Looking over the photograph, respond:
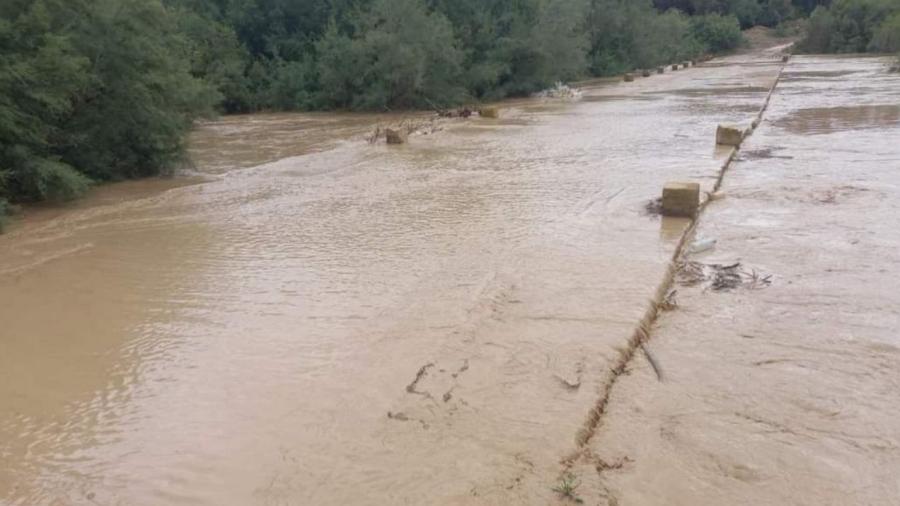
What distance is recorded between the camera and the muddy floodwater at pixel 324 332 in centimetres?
487

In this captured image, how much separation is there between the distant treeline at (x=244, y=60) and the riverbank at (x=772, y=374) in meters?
10.3

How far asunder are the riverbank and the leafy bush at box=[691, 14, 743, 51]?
7953 cm

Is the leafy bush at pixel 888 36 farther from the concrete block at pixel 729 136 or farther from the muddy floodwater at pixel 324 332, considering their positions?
the muddy floodwater at pixel 324 332

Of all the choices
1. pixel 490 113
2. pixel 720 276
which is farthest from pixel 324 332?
pixel 490 113

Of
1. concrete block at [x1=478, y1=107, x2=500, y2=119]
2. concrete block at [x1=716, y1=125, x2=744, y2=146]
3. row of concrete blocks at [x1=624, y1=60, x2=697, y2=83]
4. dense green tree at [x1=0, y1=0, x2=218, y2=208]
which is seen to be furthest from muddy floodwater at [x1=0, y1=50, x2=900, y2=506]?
row of concrete blocks at [x1=624, y1=60, x2=697, y2=83]

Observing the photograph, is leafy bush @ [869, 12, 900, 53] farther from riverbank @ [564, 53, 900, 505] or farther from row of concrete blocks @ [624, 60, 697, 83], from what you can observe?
riverbank @ [564, 53, 900, 505]

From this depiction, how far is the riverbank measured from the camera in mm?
4590

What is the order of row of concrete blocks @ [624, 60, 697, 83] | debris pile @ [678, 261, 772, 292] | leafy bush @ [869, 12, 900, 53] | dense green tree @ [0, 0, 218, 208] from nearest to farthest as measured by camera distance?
debris pile @ [678, 261, 772, 292]
dense green tree @ [0, 0, 218, 208]
row of concrete blocks @ [624, 60, 697, 83]
leafy bush @ [869, 12, 900, 53]

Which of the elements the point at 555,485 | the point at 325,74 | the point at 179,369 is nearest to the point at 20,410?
the point at 179,369

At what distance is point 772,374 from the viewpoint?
19.2ft

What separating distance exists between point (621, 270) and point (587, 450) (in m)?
3.68

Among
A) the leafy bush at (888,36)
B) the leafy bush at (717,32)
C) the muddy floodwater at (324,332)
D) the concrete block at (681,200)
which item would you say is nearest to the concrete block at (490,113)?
the muddy floodwater at (324,332)

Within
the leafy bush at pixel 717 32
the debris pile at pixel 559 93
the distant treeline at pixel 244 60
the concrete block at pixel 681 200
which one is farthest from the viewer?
the leafy bush at pixel 717 32

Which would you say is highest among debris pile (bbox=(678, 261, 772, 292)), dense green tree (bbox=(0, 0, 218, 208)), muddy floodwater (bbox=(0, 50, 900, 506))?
dense green tree (bbox=(0, 0, 218, 208))
